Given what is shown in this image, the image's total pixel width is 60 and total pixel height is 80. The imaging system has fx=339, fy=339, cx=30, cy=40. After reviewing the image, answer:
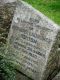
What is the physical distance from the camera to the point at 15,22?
630 cm

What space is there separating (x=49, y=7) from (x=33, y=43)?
2.68 m

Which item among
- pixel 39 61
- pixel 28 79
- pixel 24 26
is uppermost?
pixel 24 26

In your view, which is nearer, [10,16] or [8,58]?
[8,58]

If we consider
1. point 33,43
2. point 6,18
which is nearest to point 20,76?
point 33,43

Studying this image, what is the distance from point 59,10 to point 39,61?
2.72 meters

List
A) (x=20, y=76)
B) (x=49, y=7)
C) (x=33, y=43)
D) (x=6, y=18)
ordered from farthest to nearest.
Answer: (x=49, y=7), (x=6, y=18), (x=20, y=76), (x=33, y=43)

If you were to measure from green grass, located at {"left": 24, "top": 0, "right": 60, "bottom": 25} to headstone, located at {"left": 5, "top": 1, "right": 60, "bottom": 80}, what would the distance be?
72.1 inches

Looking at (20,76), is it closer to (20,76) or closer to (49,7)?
(20,76)

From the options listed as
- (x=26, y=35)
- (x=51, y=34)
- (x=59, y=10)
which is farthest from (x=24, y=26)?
(x=59, y=10)

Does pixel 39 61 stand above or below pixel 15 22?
below

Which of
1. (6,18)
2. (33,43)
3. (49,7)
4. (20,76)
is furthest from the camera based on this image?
(49,7)

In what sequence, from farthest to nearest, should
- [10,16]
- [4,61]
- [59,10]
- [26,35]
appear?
[59,10]
[10,16]
[26,35]
[4,61]

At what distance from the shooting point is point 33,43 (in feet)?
19.8

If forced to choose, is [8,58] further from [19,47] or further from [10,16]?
[10,16]
